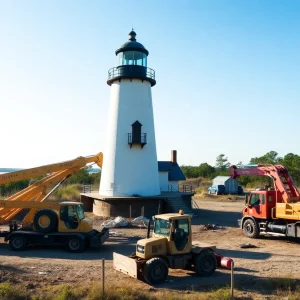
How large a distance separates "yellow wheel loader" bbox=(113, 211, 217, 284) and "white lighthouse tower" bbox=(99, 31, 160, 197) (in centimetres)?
1494

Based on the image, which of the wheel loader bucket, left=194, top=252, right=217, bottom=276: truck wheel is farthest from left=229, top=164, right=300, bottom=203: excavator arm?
the wheel loader bucket

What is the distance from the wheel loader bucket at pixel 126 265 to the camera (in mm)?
11250

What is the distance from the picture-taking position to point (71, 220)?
1638 centimetres

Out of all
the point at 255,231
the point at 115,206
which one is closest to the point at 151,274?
the point at 255,231

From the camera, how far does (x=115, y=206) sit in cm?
2598

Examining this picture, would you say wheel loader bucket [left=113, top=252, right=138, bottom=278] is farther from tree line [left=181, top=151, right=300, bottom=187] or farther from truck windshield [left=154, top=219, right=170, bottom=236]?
tree line [left=181, top=151, right=300, bottom=187]

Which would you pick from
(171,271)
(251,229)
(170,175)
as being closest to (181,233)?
(171,271)

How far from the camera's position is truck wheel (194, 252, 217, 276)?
471 inches

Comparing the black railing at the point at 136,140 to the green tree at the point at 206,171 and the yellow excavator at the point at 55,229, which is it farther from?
the green tree at the point at 206,171

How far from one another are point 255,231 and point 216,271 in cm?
711

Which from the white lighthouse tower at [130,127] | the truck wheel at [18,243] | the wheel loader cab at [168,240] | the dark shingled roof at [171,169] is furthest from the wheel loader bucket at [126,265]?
the dark shingled roof at [171,169]

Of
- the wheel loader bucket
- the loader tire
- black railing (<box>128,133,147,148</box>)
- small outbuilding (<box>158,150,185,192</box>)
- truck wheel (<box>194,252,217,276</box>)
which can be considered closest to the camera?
the wheel loader bucket

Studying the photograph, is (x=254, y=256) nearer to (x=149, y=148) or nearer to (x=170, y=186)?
(x=149, y=148)

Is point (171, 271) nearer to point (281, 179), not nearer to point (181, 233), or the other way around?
point (181, 233)
